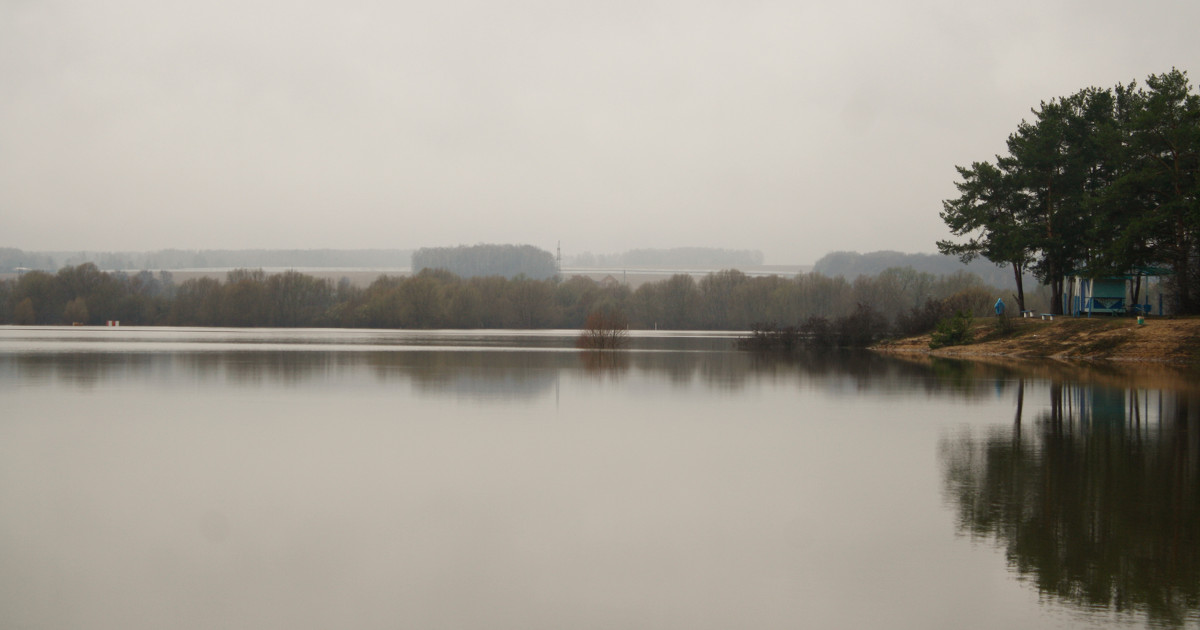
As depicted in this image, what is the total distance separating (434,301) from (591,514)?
8409cm

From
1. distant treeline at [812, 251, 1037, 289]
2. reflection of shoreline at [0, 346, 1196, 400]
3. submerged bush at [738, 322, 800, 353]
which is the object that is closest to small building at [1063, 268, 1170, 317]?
reflection of shoreline at [0, 346, 1196, 400]

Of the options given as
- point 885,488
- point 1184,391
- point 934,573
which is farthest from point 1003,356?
point 934,573

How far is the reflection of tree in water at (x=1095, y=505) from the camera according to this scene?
18.9ft

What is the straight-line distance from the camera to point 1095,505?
7895 millimetres

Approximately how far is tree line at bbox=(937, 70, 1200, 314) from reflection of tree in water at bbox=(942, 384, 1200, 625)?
66.9ft

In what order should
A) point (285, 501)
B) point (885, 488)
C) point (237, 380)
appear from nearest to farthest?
1. point (285, 501)
2. point (885, 488)
3. point (237, 380)

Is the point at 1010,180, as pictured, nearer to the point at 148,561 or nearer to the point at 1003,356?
the point at 1003,356

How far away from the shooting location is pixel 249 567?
6.19m

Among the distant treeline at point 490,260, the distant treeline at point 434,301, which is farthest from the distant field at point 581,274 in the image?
the distant treeline at point 434,301

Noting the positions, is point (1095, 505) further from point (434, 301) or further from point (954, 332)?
point (434, 301)

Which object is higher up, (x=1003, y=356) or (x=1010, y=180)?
(x=1010, y=180)

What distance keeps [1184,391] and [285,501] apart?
18.3 metres

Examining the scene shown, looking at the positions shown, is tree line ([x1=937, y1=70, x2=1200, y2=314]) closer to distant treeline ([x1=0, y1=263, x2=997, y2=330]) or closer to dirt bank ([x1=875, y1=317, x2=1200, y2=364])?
dirt bank ([x1=875, y1=317, x2=1200, y2=364])

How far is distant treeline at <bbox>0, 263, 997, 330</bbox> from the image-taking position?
90.0 m
